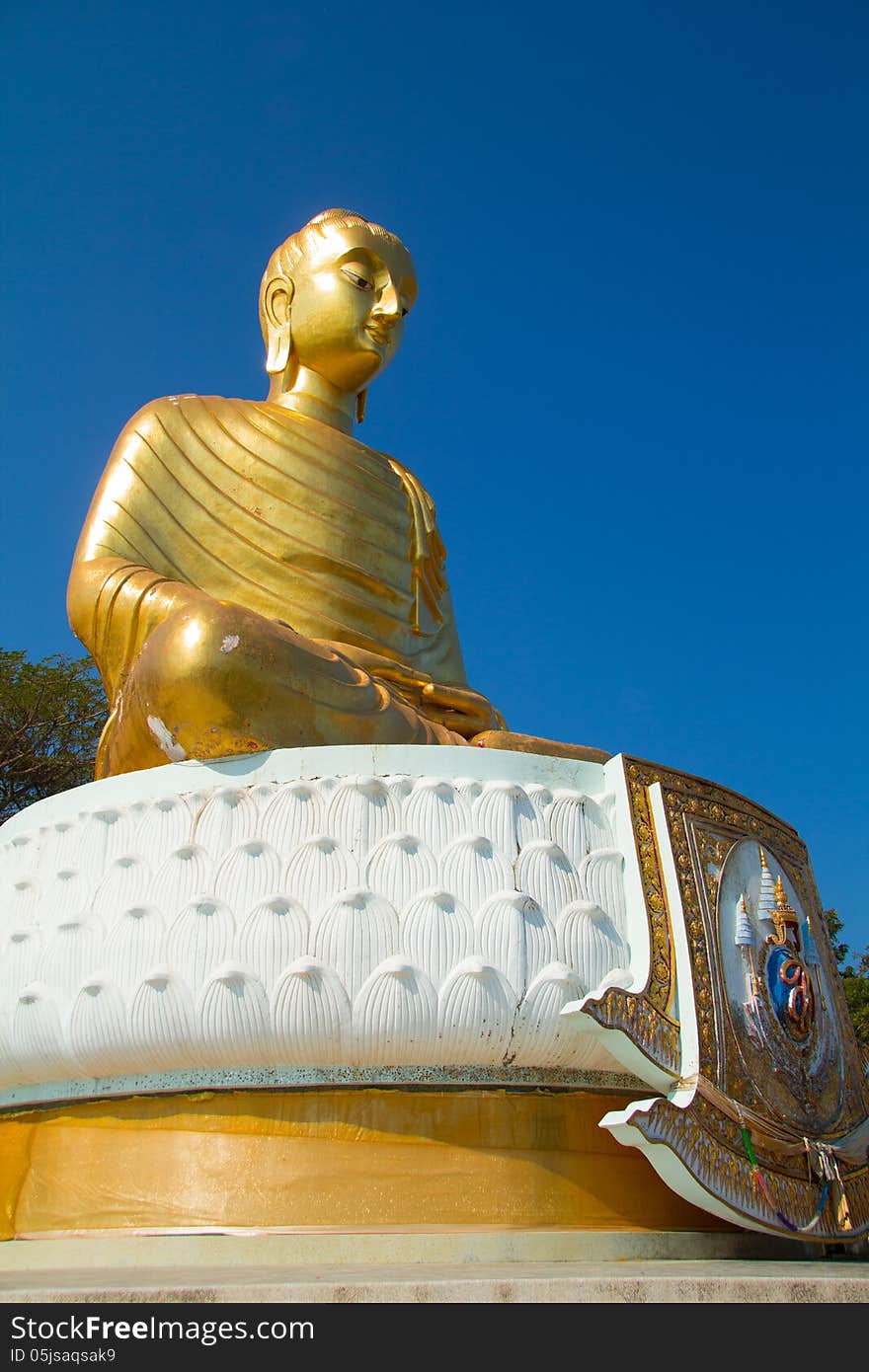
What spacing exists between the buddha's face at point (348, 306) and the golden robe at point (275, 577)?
57 cm

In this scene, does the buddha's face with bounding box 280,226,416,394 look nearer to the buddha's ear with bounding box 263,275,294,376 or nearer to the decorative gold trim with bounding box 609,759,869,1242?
the buddha's ear with bounding box 263,275,294,376

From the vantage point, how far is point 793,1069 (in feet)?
13.3

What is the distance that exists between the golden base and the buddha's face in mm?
4812

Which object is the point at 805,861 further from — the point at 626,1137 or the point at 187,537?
the point at 187,537

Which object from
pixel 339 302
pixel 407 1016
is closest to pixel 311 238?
pixel 339 302

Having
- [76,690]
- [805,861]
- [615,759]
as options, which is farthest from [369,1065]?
[76,690]

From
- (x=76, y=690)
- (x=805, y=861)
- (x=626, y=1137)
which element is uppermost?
(x=76, y=690)

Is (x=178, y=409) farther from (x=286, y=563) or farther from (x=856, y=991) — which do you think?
(x=856, y=991)

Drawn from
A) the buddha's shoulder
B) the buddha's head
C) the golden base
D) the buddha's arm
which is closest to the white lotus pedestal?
the golden base

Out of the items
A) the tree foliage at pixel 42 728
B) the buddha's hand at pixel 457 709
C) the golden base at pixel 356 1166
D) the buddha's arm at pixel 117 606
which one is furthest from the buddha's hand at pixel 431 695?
the tree foliage at pixel 42 728

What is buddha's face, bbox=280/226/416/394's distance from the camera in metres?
7.29

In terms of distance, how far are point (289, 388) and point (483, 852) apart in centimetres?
444

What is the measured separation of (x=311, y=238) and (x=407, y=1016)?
5422 mm

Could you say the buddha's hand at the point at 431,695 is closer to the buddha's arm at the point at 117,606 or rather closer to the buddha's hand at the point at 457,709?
the buddha's hand at the point at 457,709
